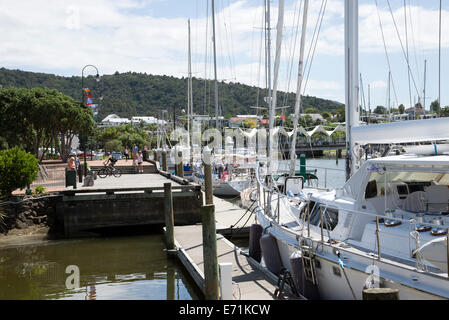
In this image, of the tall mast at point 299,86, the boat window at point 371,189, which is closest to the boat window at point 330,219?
the boat window at point 371,189

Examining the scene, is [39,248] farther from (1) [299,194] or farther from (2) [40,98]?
(2) [40,98]

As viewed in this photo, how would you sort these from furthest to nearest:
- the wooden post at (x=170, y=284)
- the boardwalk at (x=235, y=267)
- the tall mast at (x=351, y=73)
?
the wooden post at (x=170, y=284)
the tall mast at (x=351, y=73)
the boardwalk at (x=235, y=267)

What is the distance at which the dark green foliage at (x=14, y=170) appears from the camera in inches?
808

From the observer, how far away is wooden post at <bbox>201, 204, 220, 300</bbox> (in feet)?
30.6

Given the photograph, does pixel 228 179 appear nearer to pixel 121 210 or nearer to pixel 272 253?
pixel 121 210

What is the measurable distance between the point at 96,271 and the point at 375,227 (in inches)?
385

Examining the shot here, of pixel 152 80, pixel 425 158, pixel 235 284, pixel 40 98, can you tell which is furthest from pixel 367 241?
pixel 152 80

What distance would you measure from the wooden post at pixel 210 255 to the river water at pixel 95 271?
2.99m

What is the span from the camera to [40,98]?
42375 mm

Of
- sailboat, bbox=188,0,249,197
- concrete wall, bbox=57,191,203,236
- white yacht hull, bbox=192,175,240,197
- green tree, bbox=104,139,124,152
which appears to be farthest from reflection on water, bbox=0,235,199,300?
green tree, bbox=104,139,124,152

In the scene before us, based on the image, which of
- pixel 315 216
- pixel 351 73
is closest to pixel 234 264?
pixel 315 216

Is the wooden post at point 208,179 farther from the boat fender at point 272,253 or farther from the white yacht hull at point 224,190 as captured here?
the white yacht hull at point 224,190

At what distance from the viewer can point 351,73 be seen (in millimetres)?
10812
